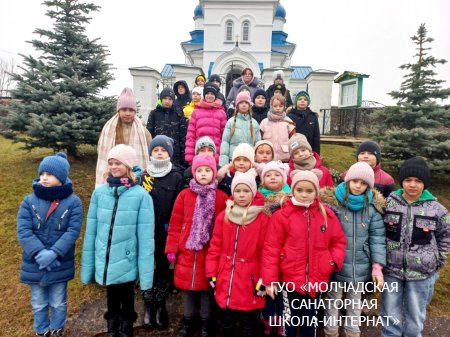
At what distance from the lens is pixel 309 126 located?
4855 millimetres

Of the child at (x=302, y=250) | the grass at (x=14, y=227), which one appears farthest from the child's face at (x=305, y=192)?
Result: the grass at (x=14, y=227)

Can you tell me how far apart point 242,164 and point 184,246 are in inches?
41.7

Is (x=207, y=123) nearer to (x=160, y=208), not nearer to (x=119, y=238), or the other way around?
(x=160, y=208)

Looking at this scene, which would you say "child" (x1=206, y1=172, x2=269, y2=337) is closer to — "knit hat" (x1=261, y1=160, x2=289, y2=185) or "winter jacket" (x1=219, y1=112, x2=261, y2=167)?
"knit hat" (x1=261, y1=160, x2=289, y2=185)

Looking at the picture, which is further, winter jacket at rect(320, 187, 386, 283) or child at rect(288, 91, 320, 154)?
child at rect(288, 91, 320, 154)

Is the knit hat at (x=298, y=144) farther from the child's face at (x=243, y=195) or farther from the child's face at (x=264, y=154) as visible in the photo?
the child's face at (x=243, y=195)

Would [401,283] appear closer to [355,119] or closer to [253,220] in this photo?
[253,220]

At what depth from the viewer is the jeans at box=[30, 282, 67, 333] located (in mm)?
2803

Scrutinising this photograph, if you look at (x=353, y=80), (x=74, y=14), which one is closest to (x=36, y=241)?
(x=74, y=14)

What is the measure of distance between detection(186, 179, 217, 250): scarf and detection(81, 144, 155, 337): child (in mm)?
402

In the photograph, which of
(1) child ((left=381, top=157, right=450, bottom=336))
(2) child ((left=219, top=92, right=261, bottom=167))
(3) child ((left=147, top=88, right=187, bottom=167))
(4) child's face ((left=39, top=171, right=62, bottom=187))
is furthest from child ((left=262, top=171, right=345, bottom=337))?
(3) child ((left=147, top=88, right=187, bottom=167))

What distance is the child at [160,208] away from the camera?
124 inches

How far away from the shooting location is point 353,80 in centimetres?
1351

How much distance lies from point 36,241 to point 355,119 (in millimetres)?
11232
